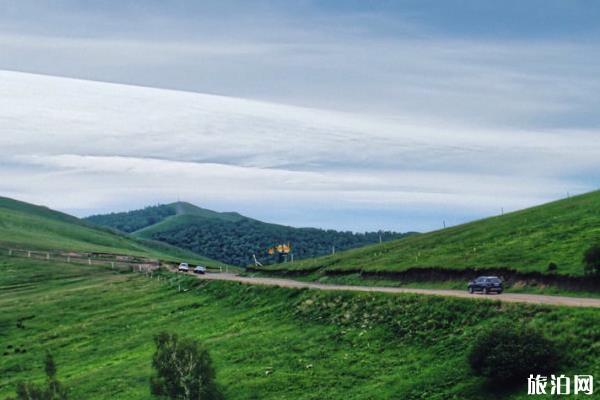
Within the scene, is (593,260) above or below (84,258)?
below

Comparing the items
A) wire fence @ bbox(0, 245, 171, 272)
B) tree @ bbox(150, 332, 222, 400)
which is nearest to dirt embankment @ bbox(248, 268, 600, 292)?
tree @ bbox(150, 332, 222, 400)

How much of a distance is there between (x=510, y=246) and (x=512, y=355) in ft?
160

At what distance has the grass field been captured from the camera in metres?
42.2

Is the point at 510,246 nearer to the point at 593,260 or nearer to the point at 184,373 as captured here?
the point at 593,260

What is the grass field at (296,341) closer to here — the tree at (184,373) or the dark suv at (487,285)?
the tree at (184,373)

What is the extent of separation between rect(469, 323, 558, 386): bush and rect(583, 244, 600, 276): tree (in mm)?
22539

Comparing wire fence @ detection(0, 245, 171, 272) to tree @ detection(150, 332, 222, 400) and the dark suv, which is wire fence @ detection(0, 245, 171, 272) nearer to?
the dark suv

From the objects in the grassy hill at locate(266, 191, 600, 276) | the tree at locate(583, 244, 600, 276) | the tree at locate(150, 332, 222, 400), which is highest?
the grassy hill at locate(266, 191, 600, 276)

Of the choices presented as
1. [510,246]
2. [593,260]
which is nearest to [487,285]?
[593,260]

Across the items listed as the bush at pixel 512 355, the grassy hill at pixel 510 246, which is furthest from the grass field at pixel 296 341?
the grassy hill at pixel 510 246

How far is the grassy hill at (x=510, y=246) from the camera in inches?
2931

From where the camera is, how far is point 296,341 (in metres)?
57.8

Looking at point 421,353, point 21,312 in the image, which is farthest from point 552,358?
point 21,312

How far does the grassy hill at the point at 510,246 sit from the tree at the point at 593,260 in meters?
2.19
